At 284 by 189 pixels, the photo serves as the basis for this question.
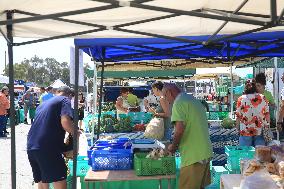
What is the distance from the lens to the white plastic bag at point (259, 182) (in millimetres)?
2688

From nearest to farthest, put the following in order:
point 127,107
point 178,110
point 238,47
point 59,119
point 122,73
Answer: point 178,110
point 59,119
point 238,47
point 127,107
point 122,73

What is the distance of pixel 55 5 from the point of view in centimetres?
350

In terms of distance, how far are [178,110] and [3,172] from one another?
5334 mm

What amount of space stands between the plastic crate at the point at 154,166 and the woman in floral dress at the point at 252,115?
2.23 meters

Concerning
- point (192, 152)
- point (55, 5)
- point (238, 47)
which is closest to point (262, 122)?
point (238, 47)

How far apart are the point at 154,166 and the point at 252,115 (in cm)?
241

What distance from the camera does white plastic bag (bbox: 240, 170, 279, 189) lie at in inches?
106

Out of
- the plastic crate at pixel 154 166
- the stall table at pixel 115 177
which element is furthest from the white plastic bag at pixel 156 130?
the plastic crate at pixel 154 166

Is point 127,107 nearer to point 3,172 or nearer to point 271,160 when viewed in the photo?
point 3,172

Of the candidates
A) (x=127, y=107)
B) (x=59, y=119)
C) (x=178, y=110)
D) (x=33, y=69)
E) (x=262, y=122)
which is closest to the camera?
(x=178, y=110)

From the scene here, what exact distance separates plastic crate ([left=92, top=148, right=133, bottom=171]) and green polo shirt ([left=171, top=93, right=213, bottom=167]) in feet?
2.19

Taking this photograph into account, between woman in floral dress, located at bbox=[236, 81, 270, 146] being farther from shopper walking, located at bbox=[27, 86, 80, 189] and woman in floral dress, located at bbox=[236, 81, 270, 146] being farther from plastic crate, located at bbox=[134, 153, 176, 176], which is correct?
shopper walking, located at bbox=[27, 86, 80, 189]

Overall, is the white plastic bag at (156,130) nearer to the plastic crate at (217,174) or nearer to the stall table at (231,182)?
the plastic crate at (217,174)

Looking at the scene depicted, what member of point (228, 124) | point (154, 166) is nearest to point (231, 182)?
point (154, 166)
